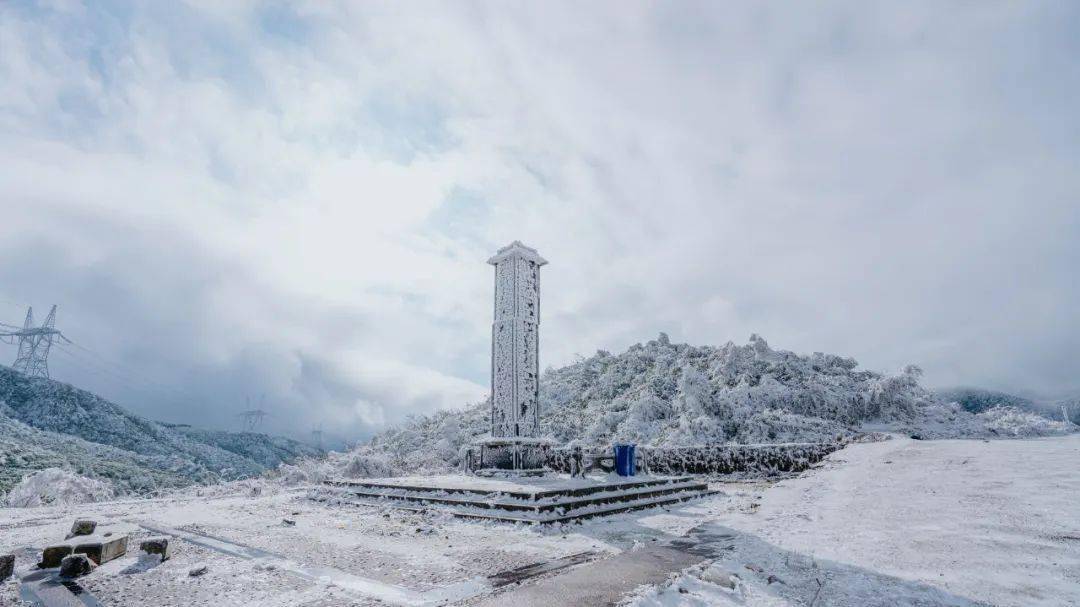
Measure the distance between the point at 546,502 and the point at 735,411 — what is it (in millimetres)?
21008

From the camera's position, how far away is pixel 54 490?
12555 millimetres

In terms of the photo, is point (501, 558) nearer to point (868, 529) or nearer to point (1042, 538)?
point (868, 529)

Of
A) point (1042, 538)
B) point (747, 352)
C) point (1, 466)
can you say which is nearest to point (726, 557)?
point (1042, 538)

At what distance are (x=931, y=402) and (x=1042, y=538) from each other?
2987cm

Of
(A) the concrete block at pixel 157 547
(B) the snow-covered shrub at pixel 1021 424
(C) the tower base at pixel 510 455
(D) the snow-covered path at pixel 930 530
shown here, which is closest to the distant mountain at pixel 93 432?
(C) the tower base at pixel 510 455

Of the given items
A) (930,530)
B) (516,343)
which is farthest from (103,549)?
(516,343)

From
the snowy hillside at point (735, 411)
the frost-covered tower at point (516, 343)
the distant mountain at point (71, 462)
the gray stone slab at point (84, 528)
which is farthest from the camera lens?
the snowy hillside at point (735, 411)

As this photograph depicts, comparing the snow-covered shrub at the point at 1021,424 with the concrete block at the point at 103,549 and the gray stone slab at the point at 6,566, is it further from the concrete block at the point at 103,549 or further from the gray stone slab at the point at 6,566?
the gray stone slab at the point at 6,566

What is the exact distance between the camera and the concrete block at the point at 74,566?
5.07 meters

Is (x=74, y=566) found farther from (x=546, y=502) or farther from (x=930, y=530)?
(x=930, y=530)

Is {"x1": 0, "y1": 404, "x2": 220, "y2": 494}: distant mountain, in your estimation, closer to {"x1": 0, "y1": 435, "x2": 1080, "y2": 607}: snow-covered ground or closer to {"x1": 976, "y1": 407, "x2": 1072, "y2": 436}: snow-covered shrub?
{"x1": 0, "y1": 435, "x2": 1080, "y2": 607}: snow-covered ground

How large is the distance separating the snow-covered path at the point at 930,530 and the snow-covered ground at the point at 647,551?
0.10 ft

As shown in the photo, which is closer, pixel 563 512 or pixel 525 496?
pixel 563 512

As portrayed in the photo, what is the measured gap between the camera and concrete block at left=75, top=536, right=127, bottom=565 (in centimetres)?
545
